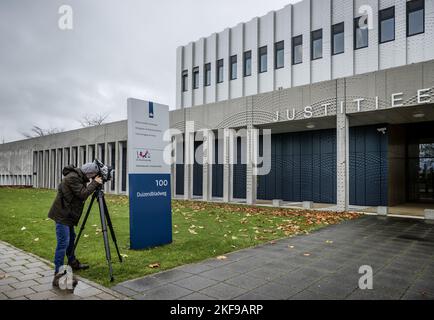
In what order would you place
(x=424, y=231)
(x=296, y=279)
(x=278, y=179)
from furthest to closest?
(x=278, y=179), (x=424, y=231), (x=296, y=279)

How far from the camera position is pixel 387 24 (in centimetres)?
1989

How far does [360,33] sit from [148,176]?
63.7 feet

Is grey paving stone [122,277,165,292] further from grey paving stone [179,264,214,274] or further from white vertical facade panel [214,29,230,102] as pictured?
white vertical facade panel [214,29,230,102]

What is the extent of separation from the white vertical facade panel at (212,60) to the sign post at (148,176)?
75.0ft

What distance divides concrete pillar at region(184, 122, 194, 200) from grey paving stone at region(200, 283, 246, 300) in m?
16.2

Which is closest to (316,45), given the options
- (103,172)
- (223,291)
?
(103,172)

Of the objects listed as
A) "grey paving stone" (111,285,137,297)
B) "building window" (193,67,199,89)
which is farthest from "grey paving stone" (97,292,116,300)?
"building window" (193,67,199,89)

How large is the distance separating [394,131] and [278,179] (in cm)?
690

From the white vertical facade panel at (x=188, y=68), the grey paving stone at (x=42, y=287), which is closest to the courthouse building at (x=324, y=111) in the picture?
the white vertical facade panel at (x=188, y=68)

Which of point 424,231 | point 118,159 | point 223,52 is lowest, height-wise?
point 424,231

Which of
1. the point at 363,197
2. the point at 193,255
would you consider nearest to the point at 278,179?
the point at 363,197

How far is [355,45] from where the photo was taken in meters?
A: 21.1

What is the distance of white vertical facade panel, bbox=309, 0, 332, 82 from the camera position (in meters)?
22.2
